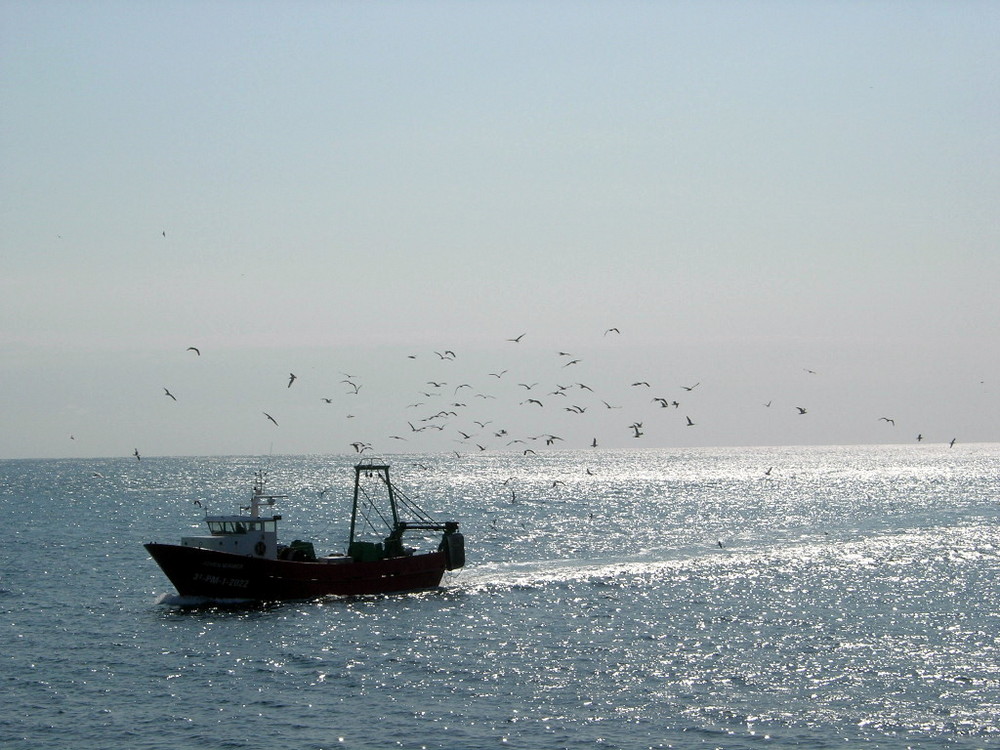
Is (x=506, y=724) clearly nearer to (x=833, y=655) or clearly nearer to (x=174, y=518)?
(x=833, y=655)

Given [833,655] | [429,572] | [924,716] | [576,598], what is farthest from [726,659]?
[429,572]

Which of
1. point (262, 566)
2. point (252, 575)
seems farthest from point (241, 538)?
point (252, 575)

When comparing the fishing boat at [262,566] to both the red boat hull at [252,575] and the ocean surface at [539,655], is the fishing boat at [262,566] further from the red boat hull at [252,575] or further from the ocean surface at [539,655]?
the ocean surface at [539,655]

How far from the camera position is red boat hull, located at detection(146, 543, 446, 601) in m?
57.5

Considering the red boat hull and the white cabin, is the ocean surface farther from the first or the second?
the white cabin

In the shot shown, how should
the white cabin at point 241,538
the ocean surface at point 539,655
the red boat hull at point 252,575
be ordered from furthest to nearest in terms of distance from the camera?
the white cabin at point 241,538, the red boat hull at point 252,575, the ocean surface at point 539,655

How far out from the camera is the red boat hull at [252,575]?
189ft

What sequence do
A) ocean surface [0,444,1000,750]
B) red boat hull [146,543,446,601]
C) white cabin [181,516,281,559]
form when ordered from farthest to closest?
1. white cabin [181,516,281,559]
2. red boat hull [146,543,446,601]
3. ocean surface [0,444,1000,750]

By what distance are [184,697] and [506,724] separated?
11609 millimetres

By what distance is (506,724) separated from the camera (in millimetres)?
34750

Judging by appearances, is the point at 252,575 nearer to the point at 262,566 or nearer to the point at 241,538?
the point at 262,566

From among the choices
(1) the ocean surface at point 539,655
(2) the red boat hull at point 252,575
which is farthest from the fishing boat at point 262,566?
(1) the ocean surface at point 539,655

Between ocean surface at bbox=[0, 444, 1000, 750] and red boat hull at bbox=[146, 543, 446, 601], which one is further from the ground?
red boat hull at bbox=[146, 543, 446, 601]

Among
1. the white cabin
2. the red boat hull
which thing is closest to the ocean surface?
the red boat hull
